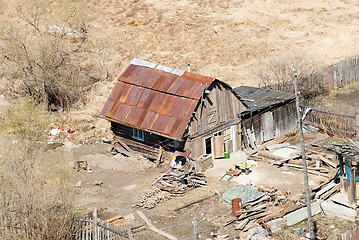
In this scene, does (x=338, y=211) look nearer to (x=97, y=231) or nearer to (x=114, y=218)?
(x=114, y=218)

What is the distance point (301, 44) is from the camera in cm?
5103

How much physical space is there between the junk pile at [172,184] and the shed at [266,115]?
6.22 meters

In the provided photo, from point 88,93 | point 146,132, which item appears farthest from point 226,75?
point 146,132

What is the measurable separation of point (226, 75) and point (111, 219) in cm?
2518

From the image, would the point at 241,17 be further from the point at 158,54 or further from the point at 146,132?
the point at 146,132

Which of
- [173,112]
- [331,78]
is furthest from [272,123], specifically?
[331,78]

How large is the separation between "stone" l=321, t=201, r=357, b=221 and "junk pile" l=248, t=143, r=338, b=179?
13.0ft

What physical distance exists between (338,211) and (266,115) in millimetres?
10866

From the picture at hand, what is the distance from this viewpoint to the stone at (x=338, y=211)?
74.6 ft

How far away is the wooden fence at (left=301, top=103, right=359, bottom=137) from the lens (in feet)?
104

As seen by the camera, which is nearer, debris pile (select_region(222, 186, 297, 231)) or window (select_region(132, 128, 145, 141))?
debris pile (select_region(222, 186, 297, 231))

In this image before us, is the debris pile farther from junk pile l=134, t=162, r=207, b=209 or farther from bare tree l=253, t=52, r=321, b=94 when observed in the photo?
bare tree l=253, t=52, r=321, b=94

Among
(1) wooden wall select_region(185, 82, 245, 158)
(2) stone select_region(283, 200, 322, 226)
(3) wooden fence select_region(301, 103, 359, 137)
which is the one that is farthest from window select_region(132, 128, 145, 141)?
(3) wooden fence select_region(301, 103, 359, 137)

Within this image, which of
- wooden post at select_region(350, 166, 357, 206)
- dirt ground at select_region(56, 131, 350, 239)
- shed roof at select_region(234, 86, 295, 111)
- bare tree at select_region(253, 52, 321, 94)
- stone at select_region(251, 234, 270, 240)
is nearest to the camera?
stone at select_region(251, 234, 270, 240)
